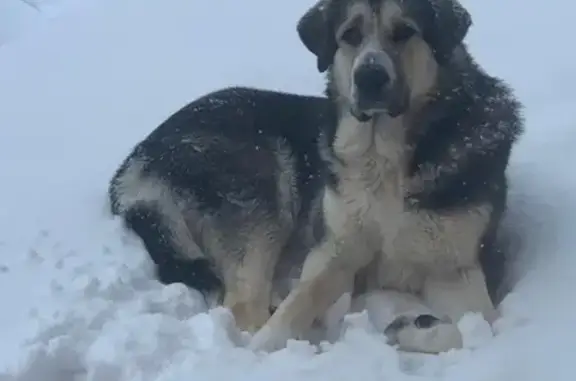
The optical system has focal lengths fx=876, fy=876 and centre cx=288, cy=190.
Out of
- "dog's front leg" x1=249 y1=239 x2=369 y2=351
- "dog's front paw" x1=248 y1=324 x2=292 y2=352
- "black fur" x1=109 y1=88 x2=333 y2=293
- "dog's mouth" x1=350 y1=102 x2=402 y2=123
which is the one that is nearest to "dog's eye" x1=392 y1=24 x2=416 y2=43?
"dog's mouth" x1=350 y1=102 x2=402 y2=123

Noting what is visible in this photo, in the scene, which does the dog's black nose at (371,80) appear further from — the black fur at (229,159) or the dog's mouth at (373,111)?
the black fur at (229,159)

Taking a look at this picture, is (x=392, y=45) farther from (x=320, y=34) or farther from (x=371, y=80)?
(x=320, y=34)

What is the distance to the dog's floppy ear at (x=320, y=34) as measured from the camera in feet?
10.4

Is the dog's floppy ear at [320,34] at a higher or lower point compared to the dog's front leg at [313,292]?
higher

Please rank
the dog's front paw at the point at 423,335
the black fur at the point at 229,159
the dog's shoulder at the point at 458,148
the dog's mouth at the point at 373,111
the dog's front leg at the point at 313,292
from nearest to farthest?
the dog's front paw at the point at 423,335 < the dog's front leg at the point at 313,292 < the dog's mouth at the point at 373,111 < the dog's shoulder at the point at 458,148 < the black fur at the point at 229,159

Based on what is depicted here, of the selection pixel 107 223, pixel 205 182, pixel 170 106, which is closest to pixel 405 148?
pixel 205 182

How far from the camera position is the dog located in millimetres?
2957

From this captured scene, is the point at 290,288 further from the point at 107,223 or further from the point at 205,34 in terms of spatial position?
the point at 205,34

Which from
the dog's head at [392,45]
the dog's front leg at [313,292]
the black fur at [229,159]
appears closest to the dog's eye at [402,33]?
the dog's head at [392,45]

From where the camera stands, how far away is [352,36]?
3.05 m

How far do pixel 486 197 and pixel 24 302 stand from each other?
1.65 meters

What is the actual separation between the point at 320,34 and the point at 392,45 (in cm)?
34

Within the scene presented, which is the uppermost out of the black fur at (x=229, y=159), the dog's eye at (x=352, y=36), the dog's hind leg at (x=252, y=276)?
the dog's eye at (x=352, y=36)

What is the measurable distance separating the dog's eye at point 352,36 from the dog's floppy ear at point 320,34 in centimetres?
9
